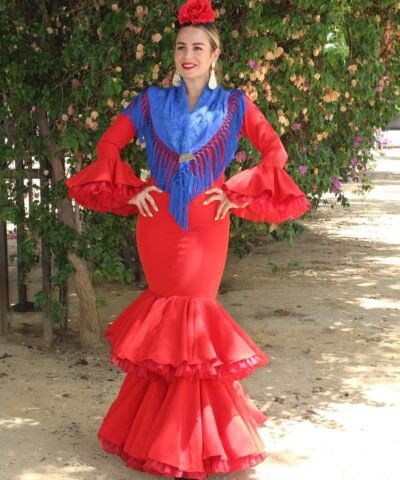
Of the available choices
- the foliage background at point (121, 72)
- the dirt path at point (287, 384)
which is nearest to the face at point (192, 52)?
the foliage background at point (121, 72)

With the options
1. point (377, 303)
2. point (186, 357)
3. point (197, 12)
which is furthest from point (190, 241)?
point (377, 303)

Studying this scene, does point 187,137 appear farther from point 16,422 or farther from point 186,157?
point 16,422

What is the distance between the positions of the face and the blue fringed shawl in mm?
107

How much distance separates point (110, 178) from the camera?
387cm

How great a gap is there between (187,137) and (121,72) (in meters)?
1.50

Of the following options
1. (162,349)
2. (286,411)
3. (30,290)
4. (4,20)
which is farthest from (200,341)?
(30,290)

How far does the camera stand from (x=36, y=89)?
5199mm

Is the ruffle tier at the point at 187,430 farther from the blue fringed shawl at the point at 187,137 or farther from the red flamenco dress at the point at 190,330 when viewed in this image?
the blue fringed shawl at the point at 187,137

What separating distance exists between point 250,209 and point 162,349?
0.71 metres

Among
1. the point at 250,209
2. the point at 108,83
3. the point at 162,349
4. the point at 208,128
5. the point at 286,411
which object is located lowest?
the point at 286,411

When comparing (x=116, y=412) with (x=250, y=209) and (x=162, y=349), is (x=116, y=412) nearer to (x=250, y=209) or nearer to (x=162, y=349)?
(x=162, y=349)

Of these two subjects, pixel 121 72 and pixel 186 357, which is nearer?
pixel 186 357

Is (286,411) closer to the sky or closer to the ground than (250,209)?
closer to the ground

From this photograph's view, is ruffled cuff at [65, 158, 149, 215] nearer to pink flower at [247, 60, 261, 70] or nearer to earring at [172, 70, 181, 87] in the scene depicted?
earring at [172, 70, 181, 87]
